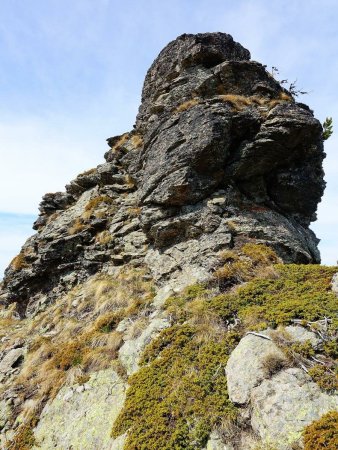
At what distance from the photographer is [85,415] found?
8891mm

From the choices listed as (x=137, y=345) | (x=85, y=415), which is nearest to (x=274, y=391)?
(x=137, y=345)

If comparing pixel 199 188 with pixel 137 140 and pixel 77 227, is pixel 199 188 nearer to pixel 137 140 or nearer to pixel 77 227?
pixel 77 227

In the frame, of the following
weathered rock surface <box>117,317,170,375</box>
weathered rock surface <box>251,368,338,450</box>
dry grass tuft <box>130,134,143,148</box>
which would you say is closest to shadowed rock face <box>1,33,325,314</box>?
dry grass tuft <box>130,134,143,148</box>

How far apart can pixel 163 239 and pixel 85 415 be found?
9591 millimetres

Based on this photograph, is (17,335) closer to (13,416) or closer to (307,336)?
(13,416)

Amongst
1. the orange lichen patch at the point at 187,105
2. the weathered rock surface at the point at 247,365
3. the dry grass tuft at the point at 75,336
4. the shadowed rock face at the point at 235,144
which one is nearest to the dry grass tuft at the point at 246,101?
the shadowed rock face at the point at 235,144

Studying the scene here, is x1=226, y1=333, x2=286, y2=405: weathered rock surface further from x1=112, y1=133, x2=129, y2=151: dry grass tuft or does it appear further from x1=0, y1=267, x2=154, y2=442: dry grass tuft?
x1=112, y1=133, x2=129, y2=151: dry grass tuft

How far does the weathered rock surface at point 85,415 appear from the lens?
8141 mm

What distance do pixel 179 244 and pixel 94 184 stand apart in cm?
1314

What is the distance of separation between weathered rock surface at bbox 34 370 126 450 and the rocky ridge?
4 centimetres

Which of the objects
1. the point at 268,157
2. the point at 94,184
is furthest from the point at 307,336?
the point at 94,184

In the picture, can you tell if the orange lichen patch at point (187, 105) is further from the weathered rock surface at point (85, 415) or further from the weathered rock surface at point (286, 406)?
the weathered rock surface at point (286, 406)

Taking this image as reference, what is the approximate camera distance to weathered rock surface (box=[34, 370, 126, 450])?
8.14 metres

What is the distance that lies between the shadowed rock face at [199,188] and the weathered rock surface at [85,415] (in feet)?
18.6
